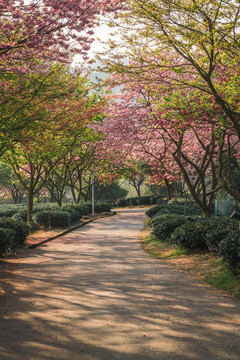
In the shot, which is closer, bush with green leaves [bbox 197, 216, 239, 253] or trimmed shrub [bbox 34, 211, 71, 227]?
bush with green leaves [bbox 197, 216, 239, 253]

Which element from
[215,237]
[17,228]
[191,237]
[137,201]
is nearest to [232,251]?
[215,237]

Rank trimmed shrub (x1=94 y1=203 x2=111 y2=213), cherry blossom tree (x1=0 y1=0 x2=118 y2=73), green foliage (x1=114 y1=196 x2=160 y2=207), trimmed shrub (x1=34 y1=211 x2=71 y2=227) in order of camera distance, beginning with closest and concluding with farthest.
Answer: cherry blossom tree (x1=0 y1=0 x2=118 y2=73)
trimmed shrub (x1=34 y1=211 x2=71 y2=227)
trimmed shrub (x1=94 y1=203 x2=111 y2=213)
green foliage (x1=114 y1=196 x2=160 y2=207)

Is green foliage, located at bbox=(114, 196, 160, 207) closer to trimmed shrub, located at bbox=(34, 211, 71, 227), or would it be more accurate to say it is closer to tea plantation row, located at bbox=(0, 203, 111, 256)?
tea plantation row, located at bbox=(0, 203, 111, 256)

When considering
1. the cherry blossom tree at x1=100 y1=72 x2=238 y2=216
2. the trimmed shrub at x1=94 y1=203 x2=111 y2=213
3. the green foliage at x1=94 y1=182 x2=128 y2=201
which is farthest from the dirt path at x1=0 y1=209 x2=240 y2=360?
the green foliage at x1=94 y1=182 x2=128 y2=201

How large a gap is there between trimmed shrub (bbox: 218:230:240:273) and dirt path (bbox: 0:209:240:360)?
725mm

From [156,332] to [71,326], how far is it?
1122mm

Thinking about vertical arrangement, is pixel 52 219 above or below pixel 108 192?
below

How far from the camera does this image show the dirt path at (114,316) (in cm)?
425

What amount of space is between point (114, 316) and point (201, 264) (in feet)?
15.1

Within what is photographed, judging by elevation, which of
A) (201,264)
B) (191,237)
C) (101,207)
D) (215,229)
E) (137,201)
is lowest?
(201,264)

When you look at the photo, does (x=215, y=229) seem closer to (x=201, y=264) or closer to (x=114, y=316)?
(x=201, y=264)

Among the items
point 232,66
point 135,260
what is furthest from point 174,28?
point 135,260

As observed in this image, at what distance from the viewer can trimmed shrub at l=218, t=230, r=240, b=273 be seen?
7609mm

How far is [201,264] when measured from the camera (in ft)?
31.6
